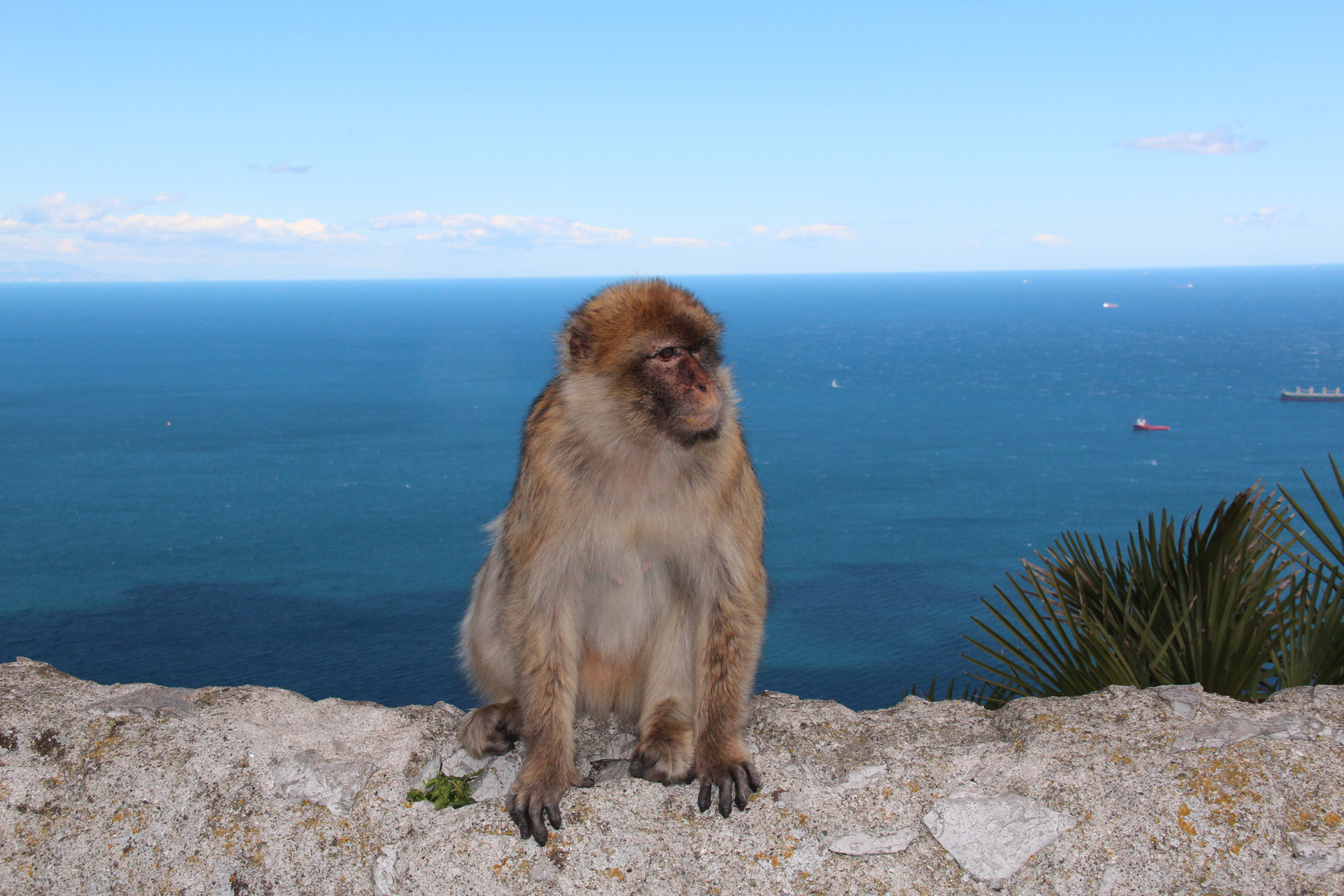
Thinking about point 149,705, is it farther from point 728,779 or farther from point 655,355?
point 655,355

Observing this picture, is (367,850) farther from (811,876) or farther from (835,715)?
(835,715)

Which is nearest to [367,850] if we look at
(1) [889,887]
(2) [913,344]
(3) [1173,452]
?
(1) [889,887]

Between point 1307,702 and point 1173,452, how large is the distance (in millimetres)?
59846

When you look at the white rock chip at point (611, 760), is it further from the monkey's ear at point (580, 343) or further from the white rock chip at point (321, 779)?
the monkey's ear at point (580, 343)

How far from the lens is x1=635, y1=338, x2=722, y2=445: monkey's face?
293 centimetres

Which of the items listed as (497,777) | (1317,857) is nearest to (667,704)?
(497,777)

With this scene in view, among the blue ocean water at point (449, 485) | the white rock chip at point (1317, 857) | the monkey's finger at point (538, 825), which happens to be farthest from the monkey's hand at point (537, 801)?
the blue ocean water at point (449, 485)

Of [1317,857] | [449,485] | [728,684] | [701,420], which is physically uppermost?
[701,420]

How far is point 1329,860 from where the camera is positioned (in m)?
2.17

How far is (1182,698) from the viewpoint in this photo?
8.96ft

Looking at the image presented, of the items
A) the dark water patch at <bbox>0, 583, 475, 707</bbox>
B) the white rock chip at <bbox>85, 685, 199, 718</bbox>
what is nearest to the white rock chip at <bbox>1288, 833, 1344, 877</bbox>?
the white rock chip at <bbox>85, 685, 199, 718</bbox>

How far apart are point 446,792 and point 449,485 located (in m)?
48.8

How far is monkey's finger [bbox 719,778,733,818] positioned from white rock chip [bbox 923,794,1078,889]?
50cm

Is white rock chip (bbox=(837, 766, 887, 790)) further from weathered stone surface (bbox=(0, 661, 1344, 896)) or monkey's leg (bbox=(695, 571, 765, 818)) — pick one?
monkey's leg (bbox=(695, 571, 765, 818))
